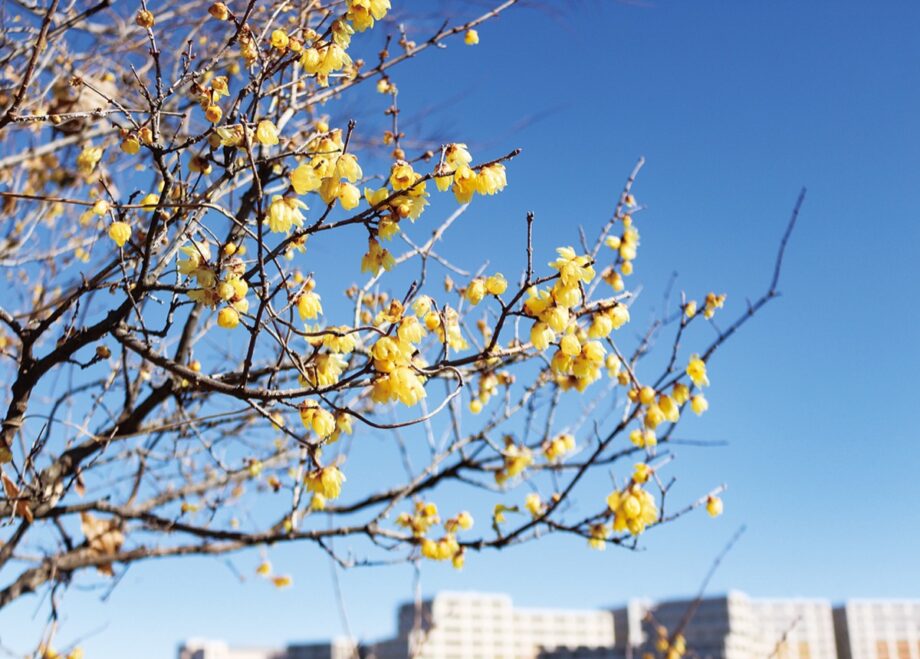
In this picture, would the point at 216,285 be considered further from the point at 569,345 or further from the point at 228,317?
the point at 569,345

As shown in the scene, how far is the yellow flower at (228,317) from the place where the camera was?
211cm

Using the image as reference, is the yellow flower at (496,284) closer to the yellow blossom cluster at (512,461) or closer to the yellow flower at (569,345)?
the yellow flower at (569,345)

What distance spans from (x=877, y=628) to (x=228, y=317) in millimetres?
72574

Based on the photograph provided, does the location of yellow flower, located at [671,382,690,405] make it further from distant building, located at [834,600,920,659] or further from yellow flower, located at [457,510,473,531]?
distant building, located at [834,600,920,659]

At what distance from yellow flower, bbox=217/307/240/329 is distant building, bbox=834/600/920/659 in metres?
68.7

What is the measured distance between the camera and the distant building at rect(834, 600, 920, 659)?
60156 mm

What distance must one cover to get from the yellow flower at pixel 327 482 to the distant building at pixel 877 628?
68371mm

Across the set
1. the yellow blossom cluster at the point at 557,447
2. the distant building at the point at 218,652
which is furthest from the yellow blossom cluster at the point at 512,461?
the distant building at the point at 218,652

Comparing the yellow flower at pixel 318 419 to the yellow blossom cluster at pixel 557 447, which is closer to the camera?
the yellow flower at pixel 318 419

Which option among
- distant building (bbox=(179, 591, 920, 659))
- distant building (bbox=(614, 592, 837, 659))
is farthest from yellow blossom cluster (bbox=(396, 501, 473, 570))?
distant building (bbox=(614, 592, 837, 659))

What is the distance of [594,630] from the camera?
82.5m

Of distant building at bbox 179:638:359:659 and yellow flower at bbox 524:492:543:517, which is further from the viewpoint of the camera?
distant building at bbox 179:638:359:659

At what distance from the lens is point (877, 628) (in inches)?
2473

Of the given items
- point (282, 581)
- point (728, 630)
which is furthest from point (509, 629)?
point (282, 581)
